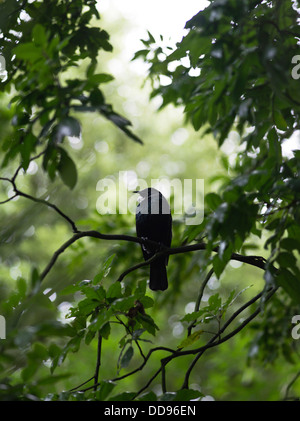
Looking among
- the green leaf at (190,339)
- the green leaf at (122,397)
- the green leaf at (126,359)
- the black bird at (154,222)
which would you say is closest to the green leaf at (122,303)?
the green leaf at (126,359)

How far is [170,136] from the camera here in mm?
10898

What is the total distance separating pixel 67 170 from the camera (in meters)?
1.18

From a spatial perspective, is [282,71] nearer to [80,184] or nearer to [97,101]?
→ [97,101]

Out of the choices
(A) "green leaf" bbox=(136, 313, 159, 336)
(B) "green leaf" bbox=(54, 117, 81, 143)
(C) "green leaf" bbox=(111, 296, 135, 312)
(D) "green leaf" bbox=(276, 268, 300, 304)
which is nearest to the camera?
(B) "green leaf" bbox=(54, 117, 81, 143)

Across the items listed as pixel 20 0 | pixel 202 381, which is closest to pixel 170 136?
pixel 202 381

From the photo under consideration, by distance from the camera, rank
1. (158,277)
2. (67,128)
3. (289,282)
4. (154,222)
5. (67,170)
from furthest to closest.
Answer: (154,222)
(158,277)
(289,282)
(67,170)
(67,128)

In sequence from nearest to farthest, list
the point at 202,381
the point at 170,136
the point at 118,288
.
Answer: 1. the point at 118,288
2. the point at 202,381
3. the point at 170,136

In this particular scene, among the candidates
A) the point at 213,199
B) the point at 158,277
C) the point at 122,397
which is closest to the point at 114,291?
the point at 122,397

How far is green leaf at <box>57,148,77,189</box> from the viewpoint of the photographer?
1.17 meters

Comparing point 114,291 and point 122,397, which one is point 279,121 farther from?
point 122,397

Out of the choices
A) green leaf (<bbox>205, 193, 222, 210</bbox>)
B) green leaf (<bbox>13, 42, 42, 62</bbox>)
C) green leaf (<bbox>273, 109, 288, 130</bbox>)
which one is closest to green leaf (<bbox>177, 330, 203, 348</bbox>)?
green leaf (<bbox>205, 193, 222, 210</bbox>)

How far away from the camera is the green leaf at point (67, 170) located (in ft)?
3.83

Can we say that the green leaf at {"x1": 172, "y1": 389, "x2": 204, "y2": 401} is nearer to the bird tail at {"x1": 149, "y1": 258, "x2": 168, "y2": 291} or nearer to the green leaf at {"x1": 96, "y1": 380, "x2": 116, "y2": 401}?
the green leaf at {"x1": 96, "y1": 380, "x2": 116, "y2": 401}
